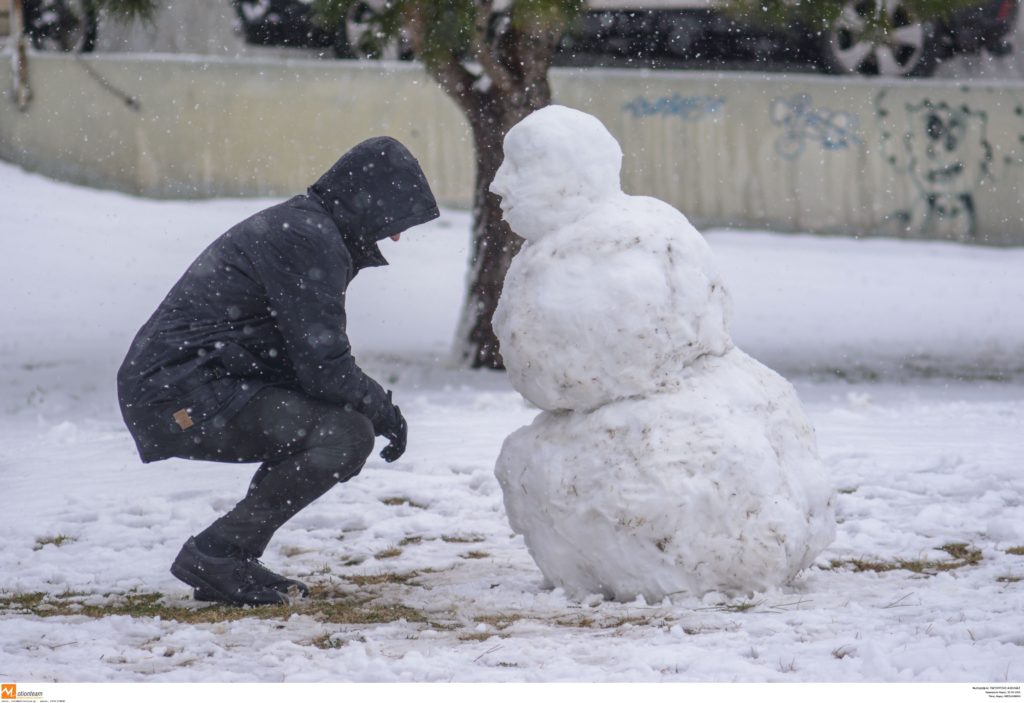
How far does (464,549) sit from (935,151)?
11.4 meters

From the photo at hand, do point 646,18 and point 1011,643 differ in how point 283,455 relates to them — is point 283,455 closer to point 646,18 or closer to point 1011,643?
point 1011,643

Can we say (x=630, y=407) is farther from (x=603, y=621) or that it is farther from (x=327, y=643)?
(x=327, y=643)

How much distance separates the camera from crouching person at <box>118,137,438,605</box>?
3.92m

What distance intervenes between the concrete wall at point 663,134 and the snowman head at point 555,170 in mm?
10957

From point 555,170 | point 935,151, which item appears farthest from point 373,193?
point 935,151

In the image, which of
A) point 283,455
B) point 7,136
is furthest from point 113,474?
point 7,136

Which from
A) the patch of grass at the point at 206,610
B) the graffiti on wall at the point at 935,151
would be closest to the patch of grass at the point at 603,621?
the patch of grass at the point at 206,610

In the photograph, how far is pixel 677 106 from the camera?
49.5ft

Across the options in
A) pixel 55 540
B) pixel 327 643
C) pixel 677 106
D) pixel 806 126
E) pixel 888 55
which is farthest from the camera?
pixel 888 55

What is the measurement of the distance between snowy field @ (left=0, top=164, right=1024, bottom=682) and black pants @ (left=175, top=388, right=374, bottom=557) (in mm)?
241

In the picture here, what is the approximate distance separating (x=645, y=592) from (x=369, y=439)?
92 cm

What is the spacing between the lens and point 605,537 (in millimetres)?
3986

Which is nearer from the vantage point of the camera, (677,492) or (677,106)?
(677,492)

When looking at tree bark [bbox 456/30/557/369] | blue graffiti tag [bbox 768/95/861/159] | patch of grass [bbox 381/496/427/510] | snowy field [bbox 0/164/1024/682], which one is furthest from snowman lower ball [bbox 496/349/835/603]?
blue graffiti tag [bbox 768/95/861/159]
